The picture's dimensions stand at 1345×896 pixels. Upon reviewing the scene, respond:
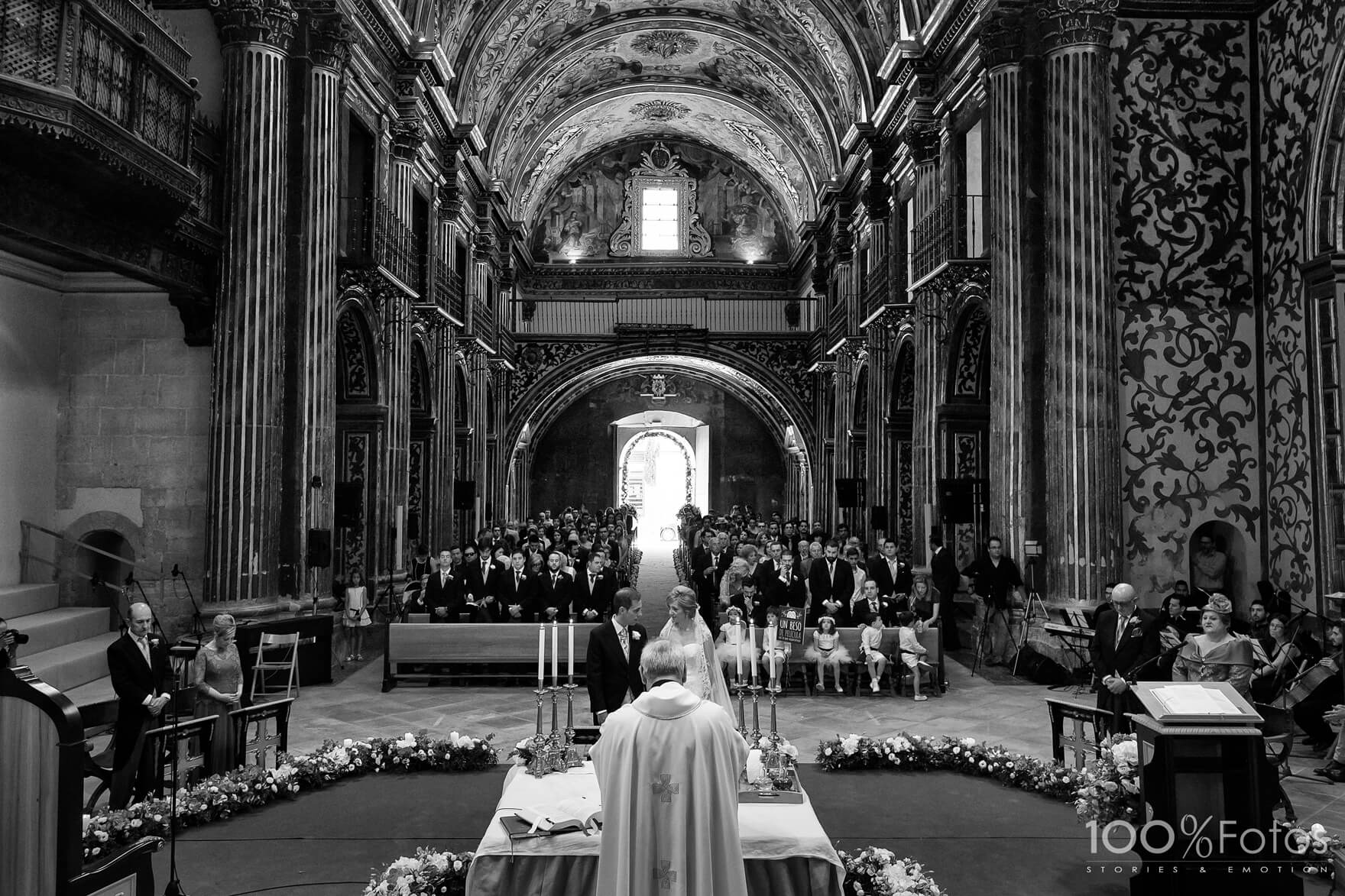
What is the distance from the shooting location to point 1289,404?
35.8 ft

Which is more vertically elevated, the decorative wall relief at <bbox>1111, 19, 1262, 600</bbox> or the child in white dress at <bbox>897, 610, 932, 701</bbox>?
the decorative wall relief at <bbox>1111, 19, 1262, 600</bbox>

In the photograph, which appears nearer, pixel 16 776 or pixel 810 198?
pixel 16 776

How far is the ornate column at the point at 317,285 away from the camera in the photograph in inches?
467

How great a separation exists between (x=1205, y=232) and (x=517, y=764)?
1027 centimetres

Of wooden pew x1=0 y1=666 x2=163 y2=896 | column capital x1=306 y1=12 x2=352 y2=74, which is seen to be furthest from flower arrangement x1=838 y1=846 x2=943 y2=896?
column capital x1=306 y1=12 x2=352 y2=74

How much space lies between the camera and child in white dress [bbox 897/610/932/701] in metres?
10.7

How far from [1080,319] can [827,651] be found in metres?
4.72

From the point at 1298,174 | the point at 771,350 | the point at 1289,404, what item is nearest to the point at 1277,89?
the point at 1298,174

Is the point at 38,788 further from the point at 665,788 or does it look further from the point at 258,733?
the point at 258,733

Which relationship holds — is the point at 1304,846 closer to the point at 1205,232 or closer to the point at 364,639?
the point at 1205,232

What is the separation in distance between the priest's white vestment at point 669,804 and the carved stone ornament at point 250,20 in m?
10.7

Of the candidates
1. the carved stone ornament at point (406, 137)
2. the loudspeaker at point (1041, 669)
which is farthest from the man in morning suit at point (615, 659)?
the carved stone ornament at point (406, 137)

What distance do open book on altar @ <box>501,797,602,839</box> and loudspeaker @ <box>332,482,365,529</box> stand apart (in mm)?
9158

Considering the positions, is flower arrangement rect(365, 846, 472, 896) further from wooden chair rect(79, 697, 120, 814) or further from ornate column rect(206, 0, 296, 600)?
ornate column rect(206, 0, 296, 600)
